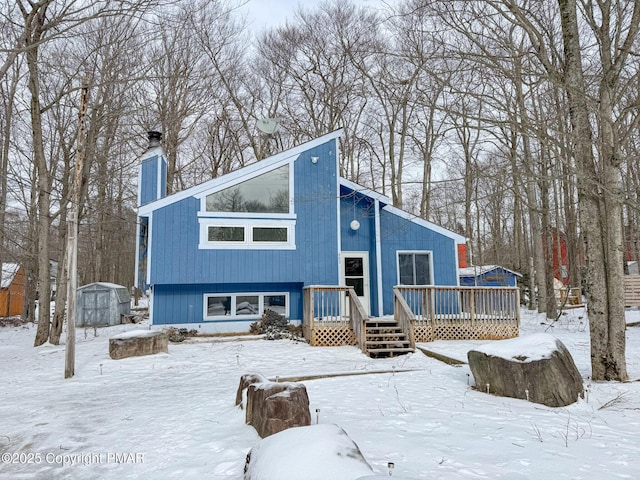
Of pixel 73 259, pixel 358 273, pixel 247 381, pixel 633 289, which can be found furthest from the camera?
pixel 633 289

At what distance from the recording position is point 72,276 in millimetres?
6566

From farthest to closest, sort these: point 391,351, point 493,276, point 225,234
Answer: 1. point 493,276
2. point 225,234
3. point 391,351

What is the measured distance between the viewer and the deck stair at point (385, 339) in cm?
855

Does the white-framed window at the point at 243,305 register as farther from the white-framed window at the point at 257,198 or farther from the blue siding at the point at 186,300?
the white-framed window at the point at 257,198

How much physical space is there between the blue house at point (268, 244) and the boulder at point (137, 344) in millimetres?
2103

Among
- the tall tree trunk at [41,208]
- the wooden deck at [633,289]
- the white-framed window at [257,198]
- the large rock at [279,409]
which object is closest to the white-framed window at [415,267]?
the white-framed window at [257,198]

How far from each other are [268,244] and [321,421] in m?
7.26

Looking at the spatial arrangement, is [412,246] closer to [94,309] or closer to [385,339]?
[385,339]

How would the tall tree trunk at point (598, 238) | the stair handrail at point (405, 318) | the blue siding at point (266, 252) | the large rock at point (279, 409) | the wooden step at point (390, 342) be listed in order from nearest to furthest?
the large rock at point (279, 409)
the tall tree trunk at point (598, 238)
the wooden step at point (390, 342)
the stair handrail at point (405, 318)
the blue siding at point (266, 252)

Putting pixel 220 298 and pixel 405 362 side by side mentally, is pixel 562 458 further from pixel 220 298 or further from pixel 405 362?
pixel 220 298

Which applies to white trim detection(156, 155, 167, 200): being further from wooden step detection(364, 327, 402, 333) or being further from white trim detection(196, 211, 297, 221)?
wooden step detection(364, 327, 402, 333)

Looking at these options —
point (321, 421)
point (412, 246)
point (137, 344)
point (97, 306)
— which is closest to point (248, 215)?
point (137, 344)

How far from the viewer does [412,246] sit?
12.4 metres

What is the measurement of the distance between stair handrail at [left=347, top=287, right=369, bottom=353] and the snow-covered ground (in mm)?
1361
